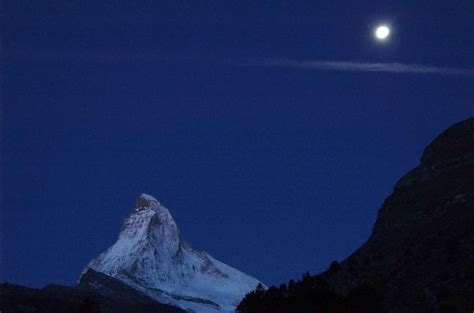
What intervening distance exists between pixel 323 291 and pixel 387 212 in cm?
3649

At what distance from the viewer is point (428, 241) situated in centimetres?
8969

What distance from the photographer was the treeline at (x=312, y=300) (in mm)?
76688

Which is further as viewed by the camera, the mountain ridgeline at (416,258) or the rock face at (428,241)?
the mountain ridgeline at (416,258)

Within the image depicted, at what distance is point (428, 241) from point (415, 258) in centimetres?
329

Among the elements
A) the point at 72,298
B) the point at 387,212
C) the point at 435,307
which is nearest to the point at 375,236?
the point at 387,212

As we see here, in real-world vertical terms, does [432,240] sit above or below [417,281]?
above

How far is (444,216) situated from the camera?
95250 mm

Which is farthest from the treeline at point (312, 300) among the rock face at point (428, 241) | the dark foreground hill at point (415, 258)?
the rock face at point (428, 241)

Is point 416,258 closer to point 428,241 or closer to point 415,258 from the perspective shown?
point 415,258

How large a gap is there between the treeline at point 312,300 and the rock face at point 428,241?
11.2ft

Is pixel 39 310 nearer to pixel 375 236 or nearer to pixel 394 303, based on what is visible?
pixel 375 236

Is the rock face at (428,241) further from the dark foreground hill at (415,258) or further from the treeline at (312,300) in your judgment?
the treeline at (312,300)

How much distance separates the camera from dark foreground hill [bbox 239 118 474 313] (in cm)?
7650

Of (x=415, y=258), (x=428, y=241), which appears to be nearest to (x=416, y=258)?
(x=415, y=258)
